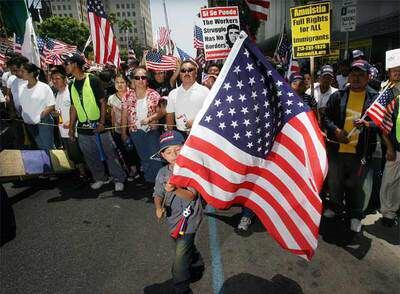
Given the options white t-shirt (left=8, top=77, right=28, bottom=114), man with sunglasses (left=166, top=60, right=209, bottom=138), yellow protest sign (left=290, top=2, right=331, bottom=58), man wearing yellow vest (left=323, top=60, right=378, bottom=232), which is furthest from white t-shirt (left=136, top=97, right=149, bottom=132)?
man wearing yellow vest (left=323, top=60, right=378, bottom=232)

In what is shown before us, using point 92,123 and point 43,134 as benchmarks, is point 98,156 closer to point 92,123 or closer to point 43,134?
point 92,123

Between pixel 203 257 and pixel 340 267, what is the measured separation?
1.48 metres

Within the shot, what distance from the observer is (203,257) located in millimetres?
3992

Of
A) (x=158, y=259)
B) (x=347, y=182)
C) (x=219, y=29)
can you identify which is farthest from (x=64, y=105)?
(x=347, y=182)

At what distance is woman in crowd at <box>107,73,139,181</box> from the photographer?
6.44 metres

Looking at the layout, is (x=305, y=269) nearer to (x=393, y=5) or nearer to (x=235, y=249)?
(x=235, y=249)

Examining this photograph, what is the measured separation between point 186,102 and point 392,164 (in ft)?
9.40

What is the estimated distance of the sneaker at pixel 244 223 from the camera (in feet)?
15.0

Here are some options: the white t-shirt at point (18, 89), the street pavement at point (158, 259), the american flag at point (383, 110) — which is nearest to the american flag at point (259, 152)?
the street pavement at point (158, 259)

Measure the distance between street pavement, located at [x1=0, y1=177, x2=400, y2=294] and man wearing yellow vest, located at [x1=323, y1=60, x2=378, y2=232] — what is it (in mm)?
473

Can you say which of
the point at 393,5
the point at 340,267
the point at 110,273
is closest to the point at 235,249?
the point at 340,267

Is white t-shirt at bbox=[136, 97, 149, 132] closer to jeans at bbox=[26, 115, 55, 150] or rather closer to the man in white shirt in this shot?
jeans at bbox=[26, 115, 55, 150]

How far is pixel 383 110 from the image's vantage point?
3.99 m

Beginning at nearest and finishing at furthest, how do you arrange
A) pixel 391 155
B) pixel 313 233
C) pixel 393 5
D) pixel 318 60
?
pixel 313 233 → pixel 391 155 → pixel 393 5 → pixel 318 60
